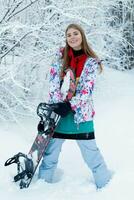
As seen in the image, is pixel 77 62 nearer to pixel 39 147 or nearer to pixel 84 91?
pixel 84 91

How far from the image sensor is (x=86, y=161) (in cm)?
454

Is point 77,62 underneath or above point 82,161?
above

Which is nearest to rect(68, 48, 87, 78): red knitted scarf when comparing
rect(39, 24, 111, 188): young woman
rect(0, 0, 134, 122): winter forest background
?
rect(39, 24, 111, 188): young woman

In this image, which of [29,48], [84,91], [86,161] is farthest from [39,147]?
[29,48]

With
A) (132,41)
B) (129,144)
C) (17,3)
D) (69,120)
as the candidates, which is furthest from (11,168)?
(132,41)

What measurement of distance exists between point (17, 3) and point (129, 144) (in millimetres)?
2108

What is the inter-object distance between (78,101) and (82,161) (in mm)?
1123

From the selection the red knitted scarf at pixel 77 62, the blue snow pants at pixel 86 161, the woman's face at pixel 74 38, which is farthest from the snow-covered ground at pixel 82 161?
the woman's face at pixel 74 38

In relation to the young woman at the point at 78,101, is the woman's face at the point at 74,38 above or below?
above

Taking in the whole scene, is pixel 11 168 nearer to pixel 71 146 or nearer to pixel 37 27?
pixel 71 146

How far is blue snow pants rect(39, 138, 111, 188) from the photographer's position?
445 cm

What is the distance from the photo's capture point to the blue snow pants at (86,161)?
445 centimetres

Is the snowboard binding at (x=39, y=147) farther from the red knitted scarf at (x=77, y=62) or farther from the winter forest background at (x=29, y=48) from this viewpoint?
the winter forest background at (x=29, y=48)

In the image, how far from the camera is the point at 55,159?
15.2ft
